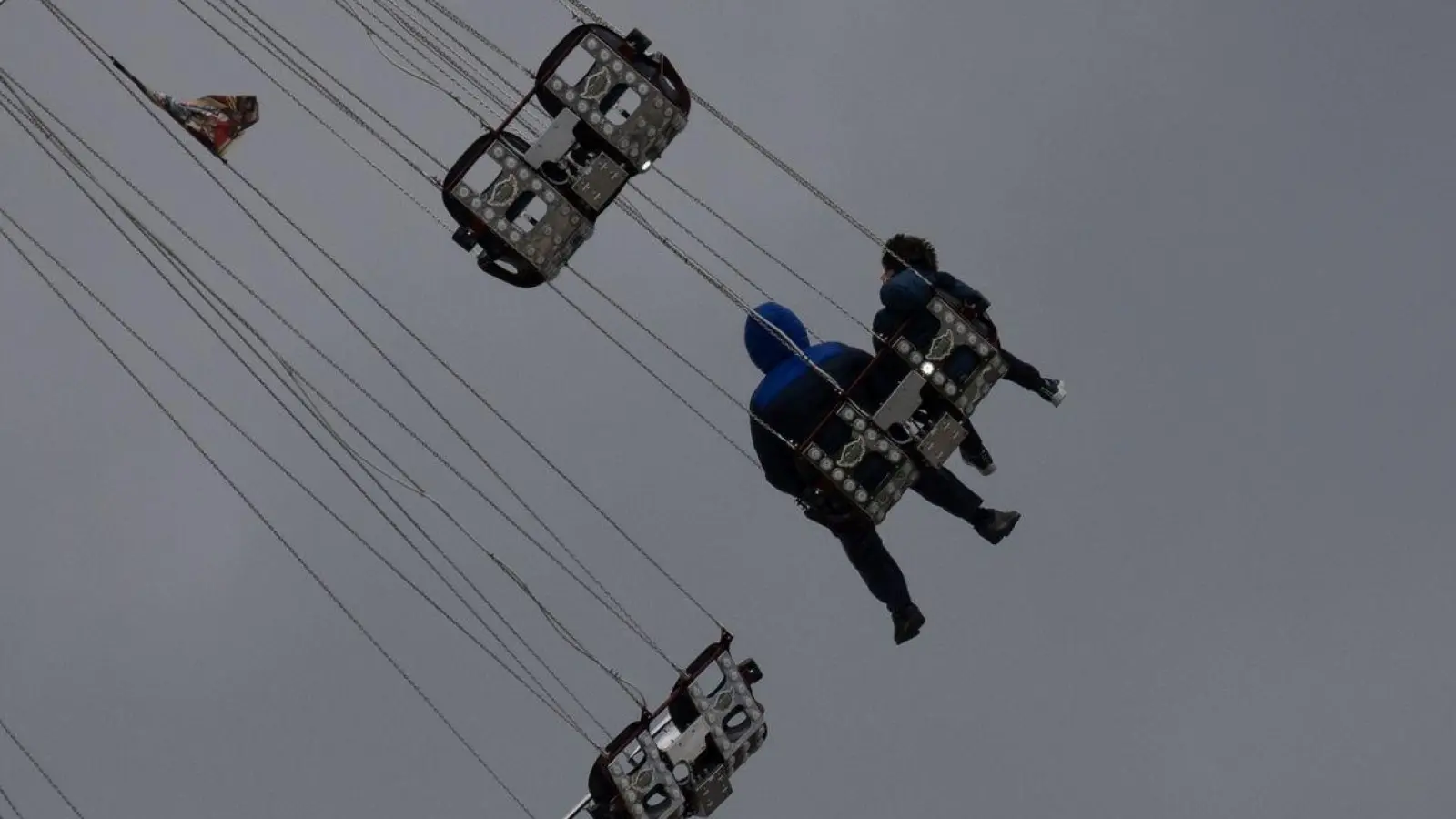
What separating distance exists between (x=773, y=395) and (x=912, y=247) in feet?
6.46

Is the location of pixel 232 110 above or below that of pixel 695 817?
above

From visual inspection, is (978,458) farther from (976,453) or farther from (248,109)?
(248,109)

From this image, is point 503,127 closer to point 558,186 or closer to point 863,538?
point 558,186

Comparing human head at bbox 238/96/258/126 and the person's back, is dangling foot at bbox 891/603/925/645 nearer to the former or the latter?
the person's back

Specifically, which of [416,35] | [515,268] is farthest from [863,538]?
[416,35]

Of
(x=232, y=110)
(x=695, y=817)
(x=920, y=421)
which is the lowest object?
(x=695, y=817)

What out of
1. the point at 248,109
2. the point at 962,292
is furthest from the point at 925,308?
the point at 248,109

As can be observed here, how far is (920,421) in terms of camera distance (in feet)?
105

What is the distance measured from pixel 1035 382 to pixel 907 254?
1750 mm

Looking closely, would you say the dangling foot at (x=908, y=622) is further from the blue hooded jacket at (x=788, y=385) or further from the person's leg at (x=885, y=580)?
the blue hooded jacket at (x=788, y=385)

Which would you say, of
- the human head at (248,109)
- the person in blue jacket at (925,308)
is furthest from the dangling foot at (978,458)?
the human head at (248,109)

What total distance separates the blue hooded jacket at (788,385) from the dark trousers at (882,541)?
723mm

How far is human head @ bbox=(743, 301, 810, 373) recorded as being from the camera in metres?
32.8

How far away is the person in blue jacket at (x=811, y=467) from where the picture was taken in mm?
32031
